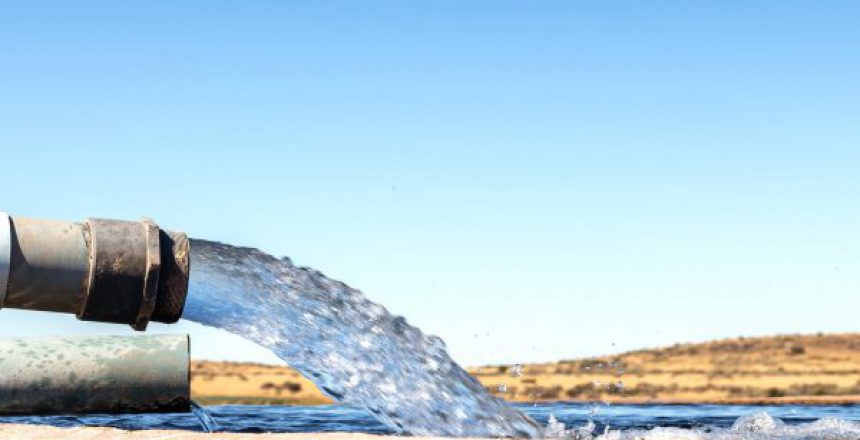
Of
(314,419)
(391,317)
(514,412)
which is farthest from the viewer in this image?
(314,419)

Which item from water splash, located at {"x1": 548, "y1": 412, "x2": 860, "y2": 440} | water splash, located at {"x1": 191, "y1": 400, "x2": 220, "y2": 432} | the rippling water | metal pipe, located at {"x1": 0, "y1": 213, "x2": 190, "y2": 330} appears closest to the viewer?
metal pipe, located at {"x1": 0, "y1": 213, "x2": 190, "y2": 330}

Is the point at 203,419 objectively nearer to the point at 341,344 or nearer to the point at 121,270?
the point at 341,344

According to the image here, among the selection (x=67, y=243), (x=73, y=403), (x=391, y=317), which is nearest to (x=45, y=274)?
(x=67, y=243)

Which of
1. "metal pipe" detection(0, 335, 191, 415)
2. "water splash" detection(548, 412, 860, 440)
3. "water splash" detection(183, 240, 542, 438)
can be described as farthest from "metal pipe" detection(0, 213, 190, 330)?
"water splash" detection(548, 412, 860, 440)

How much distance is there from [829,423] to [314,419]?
19.7 ft

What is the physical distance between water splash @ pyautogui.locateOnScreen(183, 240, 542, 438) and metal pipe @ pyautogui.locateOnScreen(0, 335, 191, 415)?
40.4 inches

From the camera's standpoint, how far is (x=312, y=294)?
30.6ft

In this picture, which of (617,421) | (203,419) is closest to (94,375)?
(203,419)

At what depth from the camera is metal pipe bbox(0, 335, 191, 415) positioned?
8914 millimetres

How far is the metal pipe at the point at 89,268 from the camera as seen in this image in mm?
7738

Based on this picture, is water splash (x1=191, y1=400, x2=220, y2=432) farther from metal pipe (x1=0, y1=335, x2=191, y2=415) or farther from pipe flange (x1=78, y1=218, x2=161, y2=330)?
pipe flange (x1=78, y1=218, x2=161, y2=330)

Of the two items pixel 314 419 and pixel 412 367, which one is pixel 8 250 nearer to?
pixel 412 367

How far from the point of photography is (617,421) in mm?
12914

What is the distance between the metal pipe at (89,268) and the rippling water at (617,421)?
1187mm
